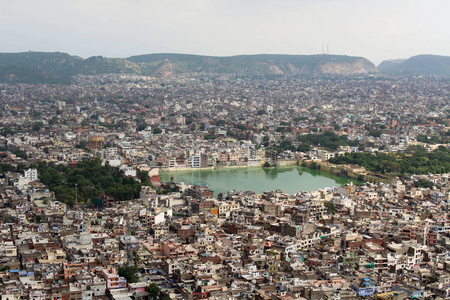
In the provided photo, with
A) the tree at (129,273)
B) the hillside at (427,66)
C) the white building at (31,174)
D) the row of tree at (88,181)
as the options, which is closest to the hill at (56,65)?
the hillside at (427,66)

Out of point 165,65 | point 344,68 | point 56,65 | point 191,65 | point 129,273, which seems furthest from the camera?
point 344,68

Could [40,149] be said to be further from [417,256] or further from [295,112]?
[295,112]

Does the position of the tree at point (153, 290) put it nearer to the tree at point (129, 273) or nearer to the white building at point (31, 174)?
the tree at point (129, 273)

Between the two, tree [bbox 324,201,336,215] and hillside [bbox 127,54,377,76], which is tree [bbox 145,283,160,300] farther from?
hillside [bbox 127,54,377,76]

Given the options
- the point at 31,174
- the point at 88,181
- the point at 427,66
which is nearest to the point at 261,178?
the point at 88,181

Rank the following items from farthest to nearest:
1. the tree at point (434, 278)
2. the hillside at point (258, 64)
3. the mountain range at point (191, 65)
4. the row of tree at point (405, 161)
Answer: the hillside at point (258, 64) → the mountain range at point (191, 65) → the row of tree at point (405, 161) → the tree at point (434, 278)

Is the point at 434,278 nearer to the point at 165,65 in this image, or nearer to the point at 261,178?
the point at 261,178

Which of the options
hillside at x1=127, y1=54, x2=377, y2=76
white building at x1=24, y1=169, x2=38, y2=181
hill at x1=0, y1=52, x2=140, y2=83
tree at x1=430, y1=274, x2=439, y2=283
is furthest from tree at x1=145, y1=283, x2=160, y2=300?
hillside at x1=127, y1=54, x2=377, y2=76
